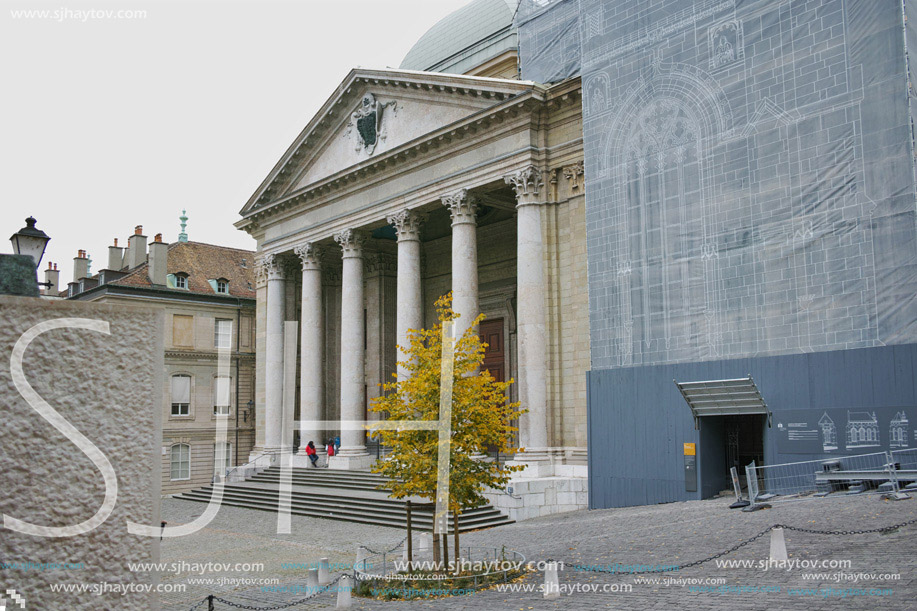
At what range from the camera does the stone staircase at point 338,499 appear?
964 inches

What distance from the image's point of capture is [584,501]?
2566 centimetres

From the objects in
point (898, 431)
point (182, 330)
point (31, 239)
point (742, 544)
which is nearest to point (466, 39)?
point (182, 330)

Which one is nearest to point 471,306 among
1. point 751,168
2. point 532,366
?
point 532,366

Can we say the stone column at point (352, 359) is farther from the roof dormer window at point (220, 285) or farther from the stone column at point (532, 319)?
the roof dormer window at point (220, 285)

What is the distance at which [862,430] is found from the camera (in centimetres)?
1906

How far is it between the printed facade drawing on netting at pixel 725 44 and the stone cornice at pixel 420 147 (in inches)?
200

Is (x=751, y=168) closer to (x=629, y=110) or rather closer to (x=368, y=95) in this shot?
(x=629, y=110)

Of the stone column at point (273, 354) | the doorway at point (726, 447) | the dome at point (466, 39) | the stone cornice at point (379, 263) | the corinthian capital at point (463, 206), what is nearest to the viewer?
the doorway at point (726, 447)

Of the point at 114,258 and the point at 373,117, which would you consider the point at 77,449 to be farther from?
the point at 114,258

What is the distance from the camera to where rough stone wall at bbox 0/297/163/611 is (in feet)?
6.23

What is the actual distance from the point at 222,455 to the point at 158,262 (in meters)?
11.0

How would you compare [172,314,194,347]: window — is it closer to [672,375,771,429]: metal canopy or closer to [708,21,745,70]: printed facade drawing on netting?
[672,375,771,429]: metal canopy

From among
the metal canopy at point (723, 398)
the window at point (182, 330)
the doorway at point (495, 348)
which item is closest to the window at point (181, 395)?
the window at point (182, 330)

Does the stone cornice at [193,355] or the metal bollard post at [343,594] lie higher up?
the stone cornice at [193,355]
